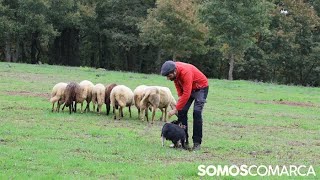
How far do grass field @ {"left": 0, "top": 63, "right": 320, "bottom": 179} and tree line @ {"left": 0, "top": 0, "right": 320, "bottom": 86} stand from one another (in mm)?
24851

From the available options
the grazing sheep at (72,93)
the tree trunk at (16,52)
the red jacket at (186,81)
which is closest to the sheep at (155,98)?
the grazing sheep at (72,93)

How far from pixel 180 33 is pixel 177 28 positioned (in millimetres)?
756

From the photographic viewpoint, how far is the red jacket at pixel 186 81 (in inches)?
462

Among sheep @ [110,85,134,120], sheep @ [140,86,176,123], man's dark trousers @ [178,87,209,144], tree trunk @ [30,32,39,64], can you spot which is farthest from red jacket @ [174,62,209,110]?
tree trunk @ [30,32,39,64]

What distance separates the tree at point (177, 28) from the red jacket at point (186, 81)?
37.2 metres

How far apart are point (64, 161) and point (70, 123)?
17.4 feet

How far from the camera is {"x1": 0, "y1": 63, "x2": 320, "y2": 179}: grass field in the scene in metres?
9.56

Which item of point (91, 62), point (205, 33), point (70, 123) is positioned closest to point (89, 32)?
point (91, 62)

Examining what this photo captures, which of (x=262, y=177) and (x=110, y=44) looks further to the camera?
(x=110, y=44)

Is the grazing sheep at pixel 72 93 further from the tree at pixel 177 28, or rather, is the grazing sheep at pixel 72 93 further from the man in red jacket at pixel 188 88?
the tree at pixel 177 28

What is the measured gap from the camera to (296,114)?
21766 millimetres

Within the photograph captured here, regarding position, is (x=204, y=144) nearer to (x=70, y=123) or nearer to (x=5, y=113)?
(x=70, y=123)

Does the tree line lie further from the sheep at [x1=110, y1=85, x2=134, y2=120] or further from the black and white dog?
the black and white dog

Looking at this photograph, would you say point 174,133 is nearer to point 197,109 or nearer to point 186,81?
point 197,109
